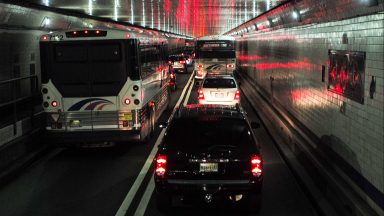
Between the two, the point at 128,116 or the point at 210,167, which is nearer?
the point at 210,167

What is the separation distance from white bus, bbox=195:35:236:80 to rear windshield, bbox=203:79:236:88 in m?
14.7

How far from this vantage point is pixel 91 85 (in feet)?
42.4

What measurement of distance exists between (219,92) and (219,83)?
456 mm

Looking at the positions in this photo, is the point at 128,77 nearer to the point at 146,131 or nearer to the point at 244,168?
the point at 146,131

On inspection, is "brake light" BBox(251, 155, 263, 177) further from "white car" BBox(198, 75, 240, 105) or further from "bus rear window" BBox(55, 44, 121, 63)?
"white car" BBox(198, 75, 240, 105)

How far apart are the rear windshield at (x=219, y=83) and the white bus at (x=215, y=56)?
14.7m

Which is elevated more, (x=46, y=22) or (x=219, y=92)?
(x=46, y=22)

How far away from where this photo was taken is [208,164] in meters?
7.74

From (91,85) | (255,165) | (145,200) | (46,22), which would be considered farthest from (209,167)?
(46,22)

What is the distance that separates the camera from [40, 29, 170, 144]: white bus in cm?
1277

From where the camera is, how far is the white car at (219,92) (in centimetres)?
2094

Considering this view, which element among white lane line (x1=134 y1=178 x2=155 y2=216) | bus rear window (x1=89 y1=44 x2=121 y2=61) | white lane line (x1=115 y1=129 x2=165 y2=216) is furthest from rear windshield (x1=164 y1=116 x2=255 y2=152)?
bus rear window (x1=89 y1=44 x2=121 y2=61)

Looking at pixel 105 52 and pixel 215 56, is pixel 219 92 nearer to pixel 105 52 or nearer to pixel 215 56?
pixel 105 52

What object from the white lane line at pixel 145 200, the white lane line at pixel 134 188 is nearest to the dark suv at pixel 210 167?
the white lane line at pixel 145 200
